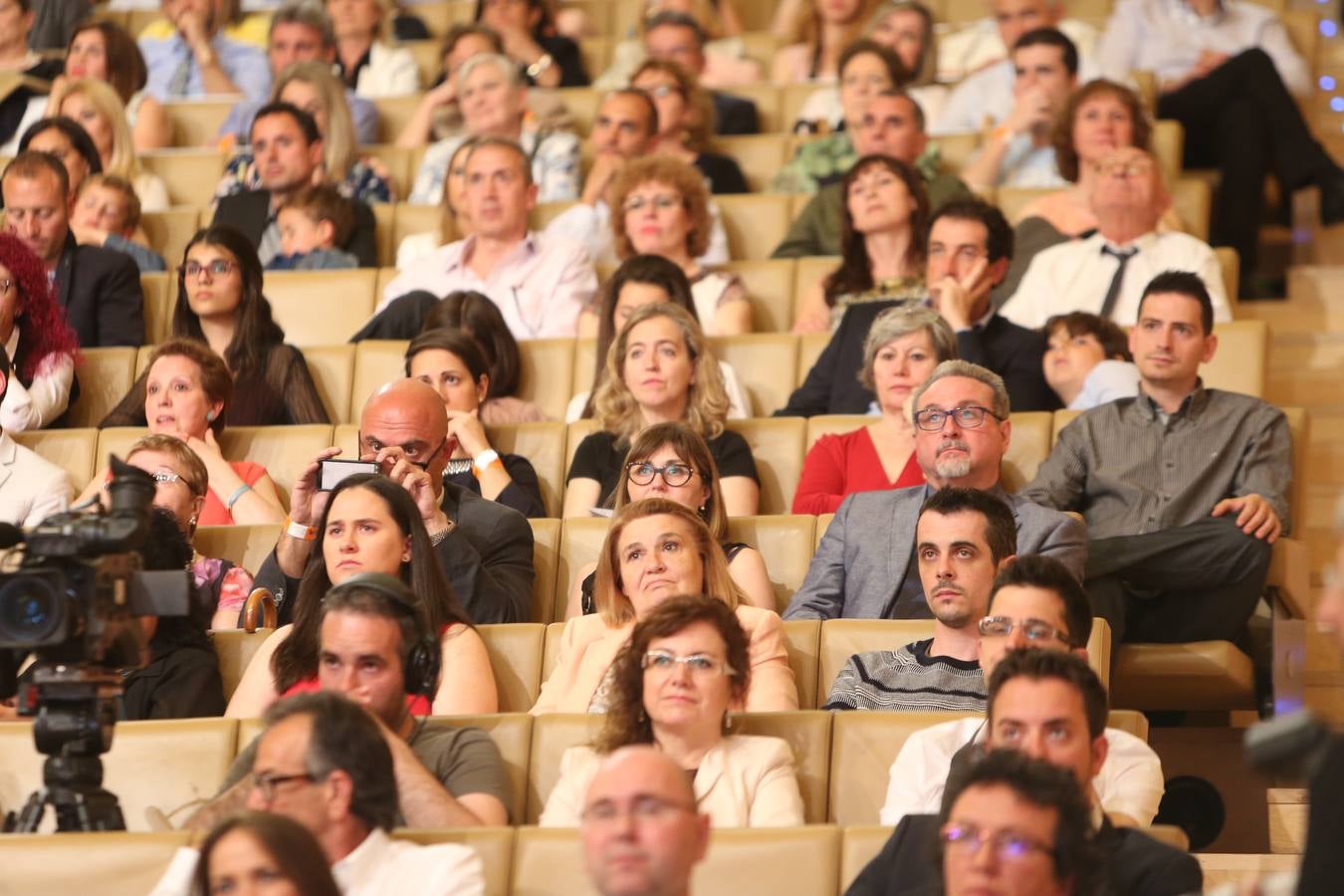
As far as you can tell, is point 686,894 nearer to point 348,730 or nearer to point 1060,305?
point 348,730

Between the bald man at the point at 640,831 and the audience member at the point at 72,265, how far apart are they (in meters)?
2.98

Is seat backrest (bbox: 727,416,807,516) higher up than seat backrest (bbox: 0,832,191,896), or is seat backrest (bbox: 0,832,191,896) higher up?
seat backrest (bbox: 727,416,807,516)

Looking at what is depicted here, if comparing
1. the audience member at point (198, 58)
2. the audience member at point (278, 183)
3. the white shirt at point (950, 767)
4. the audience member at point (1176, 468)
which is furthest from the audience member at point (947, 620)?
the audience member at point (198, 58)

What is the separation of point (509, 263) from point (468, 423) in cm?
98

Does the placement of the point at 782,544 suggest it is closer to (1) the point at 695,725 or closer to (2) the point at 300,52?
(1) the point at 695,725

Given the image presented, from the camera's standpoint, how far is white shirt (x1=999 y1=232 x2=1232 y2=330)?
476 centimetres

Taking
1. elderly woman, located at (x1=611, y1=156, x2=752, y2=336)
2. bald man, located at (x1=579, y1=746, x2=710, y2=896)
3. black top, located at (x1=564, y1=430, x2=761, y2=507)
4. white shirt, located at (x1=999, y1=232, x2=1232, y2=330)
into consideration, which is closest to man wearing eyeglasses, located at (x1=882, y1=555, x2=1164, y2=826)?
bald man, located at (x1=579, y1=746, x2=710, y2=896)

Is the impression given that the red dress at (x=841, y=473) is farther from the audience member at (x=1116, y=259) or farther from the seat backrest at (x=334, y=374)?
the seat backrest at (x=334, y=374)

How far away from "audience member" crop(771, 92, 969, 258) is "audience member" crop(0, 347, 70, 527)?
6.26 ft

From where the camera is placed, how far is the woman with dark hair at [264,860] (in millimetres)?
2240

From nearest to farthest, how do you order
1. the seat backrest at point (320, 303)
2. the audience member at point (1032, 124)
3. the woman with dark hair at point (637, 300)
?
1. the woman with dark hair at point (637, 300)
2. the seat backrest at point (320, 303)
3. the audience member at point (1032, 124)

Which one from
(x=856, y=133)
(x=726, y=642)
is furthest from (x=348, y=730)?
(x=856, y=133)

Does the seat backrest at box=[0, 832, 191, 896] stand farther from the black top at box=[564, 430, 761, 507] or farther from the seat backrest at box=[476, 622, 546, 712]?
the black top at box=[564, 430, 761, 507]

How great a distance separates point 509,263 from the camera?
5082 millimetres
